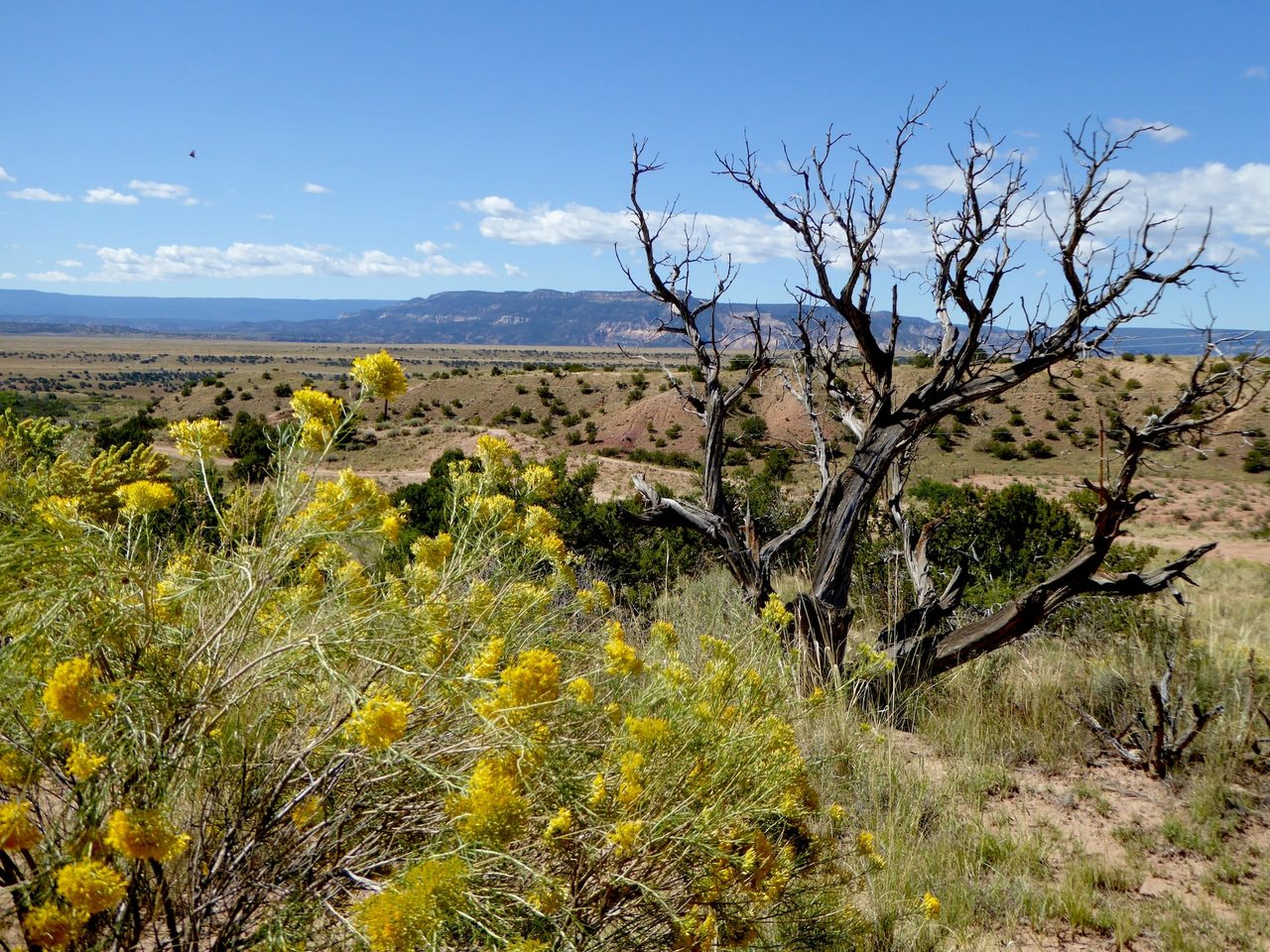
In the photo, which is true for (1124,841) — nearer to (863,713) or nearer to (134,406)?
(863,713)

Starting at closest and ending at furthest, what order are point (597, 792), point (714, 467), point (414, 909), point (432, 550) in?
point (414, 909)
point (597, 792)
point (432, 550)
point (714, 467)

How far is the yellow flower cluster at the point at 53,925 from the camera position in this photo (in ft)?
4.79

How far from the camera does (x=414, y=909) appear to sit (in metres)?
1.52

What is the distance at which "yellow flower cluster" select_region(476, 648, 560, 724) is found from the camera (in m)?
1.75

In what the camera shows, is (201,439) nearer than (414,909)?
No

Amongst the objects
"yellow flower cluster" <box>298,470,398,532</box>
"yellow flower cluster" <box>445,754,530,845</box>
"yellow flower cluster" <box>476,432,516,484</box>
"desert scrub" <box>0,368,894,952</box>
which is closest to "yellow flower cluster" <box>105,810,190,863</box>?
"desert scrub" <box>0,368,894,952</box>

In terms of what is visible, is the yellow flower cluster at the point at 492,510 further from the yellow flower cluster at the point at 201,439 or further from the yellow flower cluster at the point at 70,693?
the yellow flower cluster at the point at 70,693

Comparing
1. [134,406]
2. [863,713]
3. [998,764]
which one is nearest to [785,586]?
[863,713]

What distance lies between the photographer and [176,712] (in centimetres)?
177

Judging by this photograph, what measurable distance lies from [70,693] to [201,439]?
1.00 m

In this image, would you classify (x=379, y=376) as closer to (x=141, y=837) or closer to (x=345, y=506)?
(x=345, y=506)

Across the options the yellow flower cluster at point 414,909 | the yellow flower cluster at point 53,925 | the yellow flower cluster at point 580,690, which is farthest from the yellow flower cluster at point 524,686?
the yellow flower cluster at point 53,925

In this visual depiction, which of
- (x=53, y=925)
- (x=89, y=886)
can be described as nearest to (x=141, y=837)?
(x=89, y=886)

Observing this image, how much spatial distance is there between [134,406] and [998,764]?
59019 millimetres
